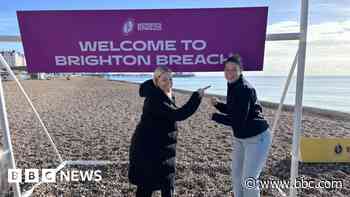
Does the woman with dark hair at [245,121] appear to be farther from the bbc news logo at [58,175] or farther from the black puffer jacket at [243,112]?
the bbc news logo at [58,175]

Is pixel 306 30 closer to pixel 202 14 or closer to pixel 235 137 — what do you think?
pixel 202 14

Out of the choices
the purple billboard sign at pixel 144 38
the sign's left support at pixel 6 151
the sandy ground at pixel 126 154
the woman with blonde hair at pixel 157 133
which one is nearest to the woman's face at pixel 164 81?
the woman with blonde hair at pixel 157 133

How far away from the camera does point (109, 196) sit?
168 inches

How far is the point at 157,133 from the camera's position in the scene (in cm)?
328

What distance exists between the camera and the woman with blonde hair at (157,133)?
10.6ft

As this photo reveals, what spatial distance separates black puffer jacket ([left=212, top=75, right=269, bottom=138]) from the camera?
10.3 ft

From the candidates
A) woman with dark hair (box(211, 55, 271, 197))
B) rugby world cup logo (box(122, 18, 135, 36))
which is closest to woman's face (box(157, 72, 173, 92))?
woman with dark hair (box(211, 55, 271, 197))

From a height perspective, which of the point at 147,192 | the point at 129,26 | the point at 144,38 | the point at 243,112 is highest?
the point at 129,26

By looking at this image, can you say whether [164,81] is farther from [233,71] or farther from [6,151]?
[6,151]

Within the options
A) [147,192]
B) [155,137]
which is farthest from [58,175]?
[155,137]

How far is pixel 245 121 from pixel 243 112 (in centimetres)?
14

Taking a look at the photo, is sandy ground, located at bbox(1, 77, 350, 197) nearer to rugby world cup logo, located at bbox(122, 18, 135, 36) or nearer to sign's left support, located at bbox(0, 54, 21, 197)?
sign's left support, located at bbox(0, 54, 21, 197)

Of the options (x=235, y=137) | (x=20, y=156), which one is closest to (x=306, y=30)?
(x=235, y=137)

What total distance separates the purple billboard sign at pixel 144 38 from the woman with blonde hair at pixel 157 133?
960 millimetres
